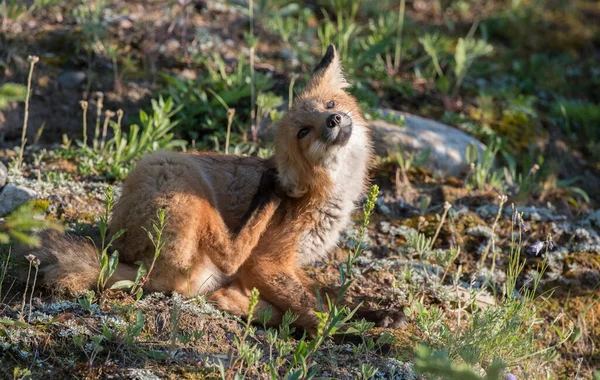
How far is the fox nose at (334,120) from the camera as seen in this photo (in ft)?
17.3

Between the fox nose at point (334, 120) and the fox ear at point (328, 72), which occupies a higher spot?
the fox ear at point (328, 72)

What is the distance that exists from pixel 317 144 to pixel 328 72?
1018 mm

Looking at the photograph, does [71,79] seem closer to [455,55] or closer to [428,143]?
[428,143]

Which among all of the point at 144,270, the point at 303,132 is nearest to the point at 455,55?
the point at 303,132

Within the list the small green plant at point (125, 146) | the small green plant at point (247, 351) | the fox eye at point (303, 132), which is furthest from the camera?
the small green plant at point (125, 146)

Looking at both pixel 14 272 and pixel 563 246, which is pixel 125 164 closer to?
pixel 14 272

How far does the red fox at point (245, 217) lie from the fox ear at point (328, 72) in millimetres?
190

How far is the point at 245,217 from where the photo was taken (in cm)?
535

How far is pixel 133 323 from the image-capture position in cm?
459

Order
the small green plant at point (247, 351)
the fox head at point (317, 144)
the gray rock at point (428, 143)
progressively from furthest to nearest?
the gray rock at point (428, 143)
the fox head at point (317, 144)
the small green plant at point (247, 351)

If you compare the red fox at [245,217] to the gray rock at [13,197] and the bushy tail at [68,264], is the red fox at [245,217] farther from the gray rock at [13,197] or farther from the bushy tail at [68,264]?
the gray rock at [13,197]

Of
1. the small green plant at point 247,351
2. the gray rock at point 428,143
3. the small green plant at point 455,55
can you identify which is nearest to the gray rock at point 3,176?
the small green plant at point 247,351

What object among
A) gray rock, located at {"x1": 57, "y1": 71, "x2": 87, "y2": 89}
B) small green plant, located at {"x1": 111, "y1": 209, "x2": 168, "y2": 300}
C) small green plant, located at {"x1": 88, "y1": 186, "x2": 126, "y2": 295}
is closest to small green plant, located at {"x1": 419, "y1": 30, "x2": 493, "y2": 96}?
gray rock, located at {"x1": 57, "y1": 71, "x2": 87, "y2": 89}

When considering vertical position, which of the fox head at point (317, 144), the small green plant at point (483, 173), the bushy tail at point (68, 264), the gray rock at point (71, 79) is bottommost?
the small green plant at point (483, 173)
